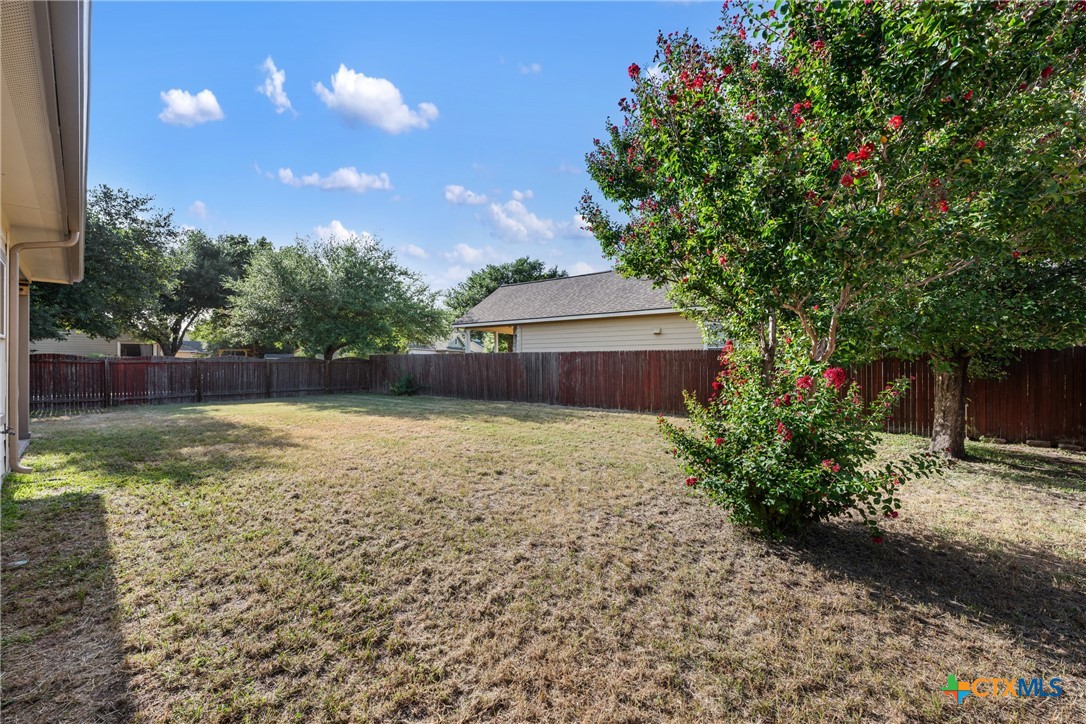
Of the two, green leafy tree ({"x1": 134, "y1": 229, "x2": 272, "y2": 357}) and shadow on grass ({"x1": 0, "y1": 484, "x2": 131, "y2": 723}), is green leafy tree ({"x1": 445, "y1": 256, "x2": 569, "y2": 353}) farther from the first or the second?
shadow on grass ({"x1": 0, "y1": 484, "x2": 131, "y2": 723})

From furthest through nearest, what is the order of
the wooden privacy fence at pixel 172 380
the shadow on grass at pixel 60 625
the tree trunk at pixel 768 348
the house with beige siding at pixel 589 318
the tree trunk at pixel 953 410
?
the house with beige siding at pixel 589 318, the wooden privacy fence at pixel 172 380, the tree trunk at pixel 953 410, the tree trunk at pixel 768 348, the shadow on grass at pixel 60 625

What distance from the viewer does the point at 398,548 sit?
326 cm

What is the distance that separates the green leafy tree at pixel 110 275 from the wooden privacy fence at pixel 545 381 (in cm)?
134

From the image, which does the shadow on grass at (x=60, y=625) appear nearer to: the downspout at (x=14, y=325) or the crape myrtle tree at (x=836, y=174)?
the downspout at (x=14, y=325)

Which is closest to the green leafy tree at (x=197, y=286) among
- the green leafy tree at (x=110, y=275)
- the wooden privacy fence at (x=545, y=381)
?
the green leafy tree at (x=110, y=275)

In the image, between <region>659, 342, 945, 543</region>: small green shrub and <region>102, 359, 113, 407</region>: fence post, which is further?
<region>102, 359, 113, 407</region>: fence post

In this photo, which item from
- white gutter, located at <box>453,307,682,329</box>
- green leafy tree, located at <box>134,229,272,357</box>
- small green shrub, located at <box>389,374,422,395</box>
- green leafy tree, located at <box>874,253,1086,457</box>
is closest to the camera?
green leafy tree, located at <box>874,253,1086,457</box>

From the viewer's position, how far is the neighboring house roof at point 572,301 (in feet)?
43.2

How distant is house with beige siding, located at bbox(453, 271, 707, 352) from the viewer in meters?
12.6

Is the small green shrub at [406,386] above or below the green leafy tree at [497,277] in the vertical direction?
below

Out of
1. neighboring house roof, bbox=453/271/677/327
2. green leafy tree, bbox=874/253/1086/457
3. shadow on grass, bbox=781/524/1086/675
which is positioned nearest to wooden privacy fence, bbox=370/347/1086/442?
neighboring house roof, bbox=453/271/677/327

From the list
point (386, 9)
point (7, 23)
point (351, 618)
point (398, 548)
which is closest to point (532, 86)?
point (386, 9)

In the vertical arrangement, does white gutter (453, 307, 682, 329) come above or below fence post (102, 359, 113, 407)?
above

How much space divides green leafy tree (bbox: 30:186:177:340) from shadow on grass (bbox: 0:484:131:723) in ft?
35.6
